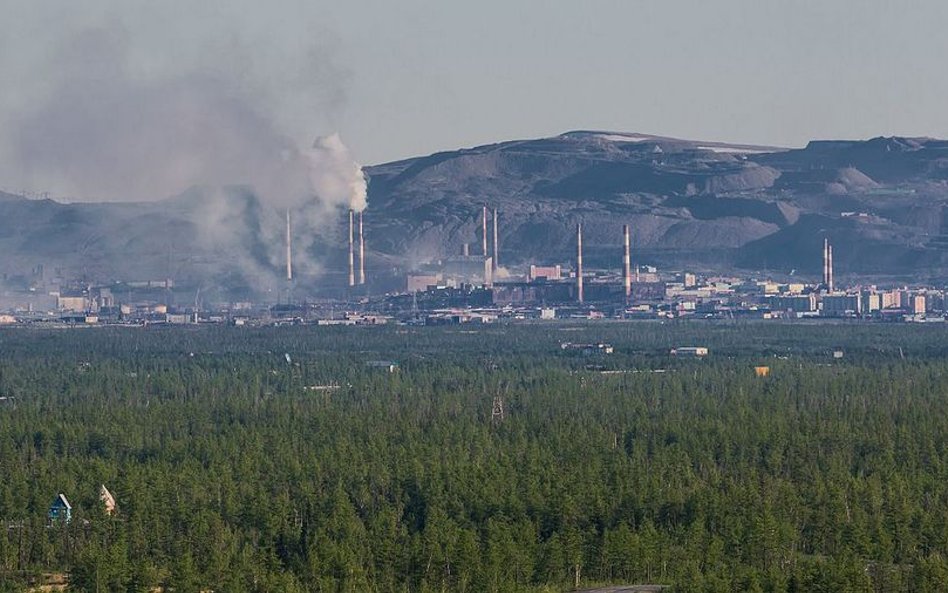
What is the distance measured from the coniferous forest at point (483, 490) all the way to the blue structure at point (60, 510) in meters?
0.48

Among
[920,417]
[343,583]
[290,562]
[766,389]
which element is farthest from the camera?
[766,389]

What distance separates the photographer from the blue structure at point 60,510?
8600 cm

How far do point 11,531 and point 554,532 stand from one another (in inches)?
740

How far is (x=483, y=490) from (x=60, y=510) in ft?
51.0

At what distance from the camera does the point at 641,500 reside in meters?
88.6

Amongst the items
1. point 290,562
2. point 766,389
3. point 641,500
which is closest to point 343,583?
point 290,562

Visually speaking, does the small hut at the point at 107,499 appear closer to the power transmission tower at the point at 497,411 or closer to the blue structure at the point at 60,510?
the blue structure at the point at 60,510

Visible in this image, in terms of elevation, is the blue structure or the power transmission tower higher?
the power transmission tower

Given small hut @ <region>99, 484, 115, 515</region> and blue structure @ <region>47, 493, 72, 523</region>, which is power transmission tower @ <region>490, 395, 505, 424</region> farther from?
blue structure @ <region>47, 493, 72, 523</region>

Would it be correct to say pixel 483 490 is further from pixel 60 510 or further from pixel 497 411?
Answer: pixel 497 411

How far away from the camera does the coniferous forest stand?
76250 mm

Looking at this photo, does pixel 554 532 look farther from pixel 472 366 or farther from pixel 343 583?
pixel 472 366

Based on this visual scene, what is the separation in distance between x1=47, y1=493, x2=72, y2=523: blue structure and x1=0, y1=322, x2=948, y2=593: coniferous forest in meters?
0.48

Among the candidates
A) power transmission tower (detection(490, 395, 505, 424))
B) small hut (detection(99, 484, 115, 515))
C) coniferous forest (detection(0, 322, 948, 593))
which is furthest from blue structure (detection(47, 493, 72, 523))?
power transmission tower (detection(490, 395, 505, 424))
